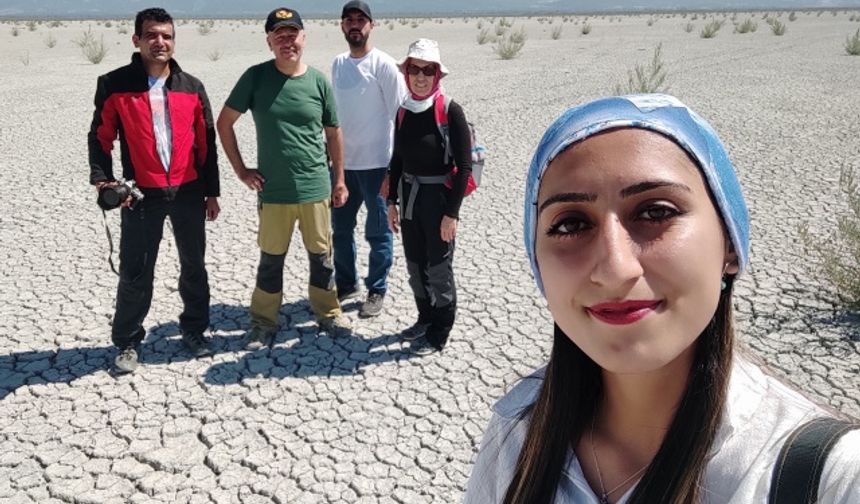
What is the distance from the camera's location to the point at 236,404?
3.56m

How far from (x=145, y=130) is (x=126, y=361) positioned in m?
1.31

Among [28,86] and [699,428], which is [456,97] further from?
[699,428]

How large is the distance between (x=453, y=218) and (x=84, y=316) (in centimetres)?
266

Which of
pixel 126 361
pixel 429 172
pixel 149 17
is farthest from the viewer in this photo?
pixel 126 361

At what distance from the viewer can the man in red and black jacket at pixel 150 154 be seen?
345cm

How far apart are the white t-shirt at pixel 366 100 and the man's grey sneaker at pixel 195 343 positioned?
1.44m

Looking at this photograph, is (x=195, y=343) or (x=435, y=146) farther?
(x=195, y=343)

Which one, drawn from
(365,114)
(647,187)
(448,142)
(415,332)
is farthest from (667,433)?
(365,114)

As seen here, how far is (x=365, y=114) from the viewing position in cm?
426

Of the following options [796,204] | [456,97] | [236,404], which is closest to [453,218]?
[236,404]

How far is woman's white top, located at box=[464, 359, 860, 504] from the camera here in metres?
0.84

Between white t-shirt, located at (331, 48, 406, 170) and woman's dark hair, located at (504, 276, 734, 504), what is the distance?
10.5 feet

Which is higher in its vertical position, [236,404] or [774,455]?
[774,455]

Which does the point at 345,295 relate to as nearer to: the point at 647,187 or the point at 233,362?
the point at 233,362
